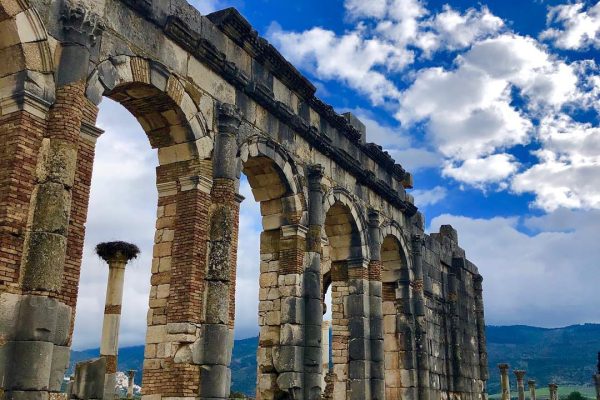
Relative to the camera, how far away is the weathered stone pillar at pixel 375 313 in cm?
1526

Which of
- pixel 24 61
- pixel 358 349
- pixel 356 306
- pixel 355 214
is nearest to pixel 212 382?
pixel 24 61

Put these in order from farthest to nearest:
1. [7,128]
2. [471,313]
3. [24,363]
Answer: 1. [471,313]
2. [7,128]
3. [24,363]

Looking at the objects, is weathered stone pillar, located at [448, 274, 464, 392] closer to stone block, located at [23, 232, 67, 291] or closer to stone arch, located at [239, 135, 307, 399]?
stone arch, located at [239, 135, 307, 399]

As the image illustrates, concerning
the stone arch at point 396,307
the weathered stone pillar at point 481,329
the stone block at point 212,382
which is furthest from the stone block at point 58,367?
the weathered stone pillar at point 481,329

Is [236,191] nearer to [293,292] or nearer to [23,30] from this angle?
[293,292]

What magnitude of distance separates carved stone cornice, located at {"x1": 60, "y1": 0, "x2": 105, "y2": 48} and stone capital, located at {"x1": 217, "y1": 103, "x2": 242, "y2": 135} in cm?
307

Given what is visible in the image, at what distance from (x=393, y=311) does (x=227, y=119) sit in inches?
368

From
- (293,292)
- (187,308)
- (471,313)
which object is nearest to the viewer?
(187,308)

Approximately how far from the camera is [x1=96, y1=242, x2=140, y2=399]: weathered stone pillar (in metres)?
16.3

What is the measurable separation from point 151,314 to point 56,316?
301cm

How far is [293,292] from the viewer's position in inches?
499

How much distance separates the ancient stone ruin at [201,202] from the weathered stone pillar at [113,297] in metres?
3.95

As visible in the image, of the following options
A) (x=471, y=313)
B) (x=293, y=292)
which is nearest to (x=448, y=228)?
(x=471, y=313)

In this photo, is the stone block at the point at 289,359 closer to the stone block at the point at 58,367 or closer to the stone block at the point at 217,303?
the stone block at the point at 217,303
